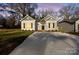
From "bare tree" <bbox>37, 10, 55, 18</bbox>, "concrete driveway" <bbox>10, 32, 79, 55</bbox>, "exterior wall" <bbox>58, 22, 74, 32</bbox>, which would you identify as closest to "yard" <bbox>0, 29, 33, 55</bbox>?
"concrete driveway" <bbox>10, 32, 79, 55</bbox>

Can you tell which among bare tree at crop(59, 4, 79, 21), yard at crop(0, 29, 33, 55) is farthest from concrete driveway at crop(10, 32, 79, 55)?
bare tree at crop(59, 4, 79, 21)

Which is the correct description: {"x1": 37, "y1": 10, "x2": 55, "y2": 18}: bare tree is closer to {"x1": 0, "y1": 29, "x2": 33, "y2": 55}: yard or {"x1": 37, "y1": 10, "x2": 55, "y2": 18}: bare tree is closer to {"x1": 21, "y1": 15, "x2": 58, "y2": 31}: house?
{"x1": 21, "y1": 15, "x2": 58, "y2": 31}: house

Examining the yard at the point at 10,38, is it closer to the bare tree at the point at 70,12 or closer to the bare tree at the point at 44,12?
the bare tree at the point at 44,12

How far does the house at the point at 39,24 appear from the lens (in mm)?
2713

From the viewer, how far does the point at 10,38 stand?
8.88 feet

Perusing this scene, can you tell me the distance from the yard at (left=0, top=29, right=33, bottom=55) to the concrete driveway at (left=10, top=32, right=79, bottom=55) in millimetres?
46

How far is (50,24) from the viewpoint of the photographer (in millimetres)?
2744

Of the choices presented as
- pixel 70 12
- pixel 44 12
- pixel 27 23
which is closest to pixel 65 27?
pixel 70 12

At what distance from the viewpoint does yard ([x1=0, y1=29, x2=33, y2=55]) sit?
2656 mm

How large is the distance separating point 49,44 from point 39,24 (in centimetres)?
24

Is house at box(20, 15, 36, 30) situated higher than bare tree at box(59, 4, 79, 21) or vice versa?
bare tree at box(59, 4, 79, 21)

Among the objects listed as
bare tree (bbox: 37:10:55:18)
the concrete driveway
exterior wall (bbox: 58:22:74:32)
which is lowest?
the concrete driveway
